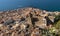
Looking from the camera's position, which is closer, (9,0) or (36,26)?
(36,26)

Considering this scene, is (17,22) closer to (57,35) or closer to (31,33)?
(31,33)

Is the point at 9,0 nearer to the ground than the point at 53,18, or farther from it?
nearer to the ground

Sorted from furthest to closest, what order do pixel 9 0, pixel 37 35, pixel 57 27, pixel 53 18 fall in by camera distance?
pixel 9 0 → pixel 53 18 → pixel 57 27 → pixel 37 35

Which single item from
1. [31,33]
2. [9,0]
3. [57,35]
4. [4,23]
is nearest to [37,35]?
[31,33]

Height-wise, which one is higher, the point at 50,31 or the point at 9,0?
the point at 50,31

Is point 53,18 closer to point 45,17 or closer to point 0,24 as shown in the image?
point 45,17

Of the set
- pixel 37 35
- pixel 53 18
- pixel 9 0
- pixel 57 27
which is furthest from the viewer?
pixel 9 0

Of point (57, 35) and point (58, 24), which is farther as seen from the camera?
point (58, 24)

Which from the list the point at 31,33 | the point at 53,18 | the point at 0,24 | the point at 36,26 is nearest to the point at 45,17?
the point at 53,18

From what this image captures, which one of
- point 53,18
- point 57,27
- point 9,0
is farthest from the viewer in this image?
Answer: point 9,0
